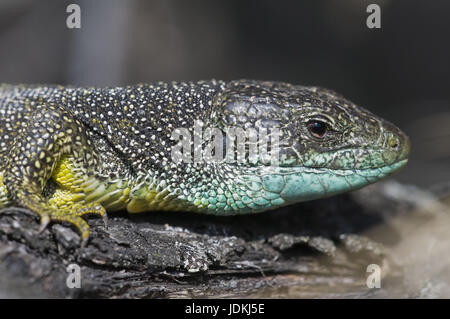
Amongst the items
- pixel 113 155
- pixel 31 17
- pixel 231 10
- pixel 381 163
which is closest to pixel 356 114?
pixel 381 163

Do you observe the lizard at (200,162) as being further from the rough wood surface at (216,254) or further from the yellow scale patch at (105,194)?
the rough wood surface at (216,254)

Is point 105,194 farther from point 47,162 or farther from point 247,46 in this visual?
point 247,46

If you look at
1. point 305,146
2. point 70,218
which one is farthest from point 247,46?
point 70,218

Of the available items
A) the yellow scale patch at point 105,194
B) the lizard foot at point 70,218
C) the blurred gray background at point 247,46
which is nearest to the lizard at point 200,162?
the yellow scale patch at point 105,194

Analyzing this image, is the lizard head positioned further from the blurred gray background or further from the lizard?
the blurred gray background

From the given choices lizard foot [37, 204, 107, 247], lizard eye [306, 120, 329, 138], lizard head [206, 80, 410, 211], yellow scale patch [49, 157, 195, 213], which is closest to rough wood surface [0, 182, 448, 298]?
lizard foot [37, 204, 107, 247]
